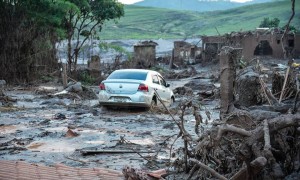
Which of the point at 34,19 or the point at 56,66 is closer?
the point at 34,19

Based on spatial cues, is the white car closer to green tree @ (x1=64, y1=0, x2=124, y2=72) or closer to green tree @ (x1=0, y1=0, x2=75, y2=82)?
green tree @ (x1=0, y1=0, x2=75, y2=82)

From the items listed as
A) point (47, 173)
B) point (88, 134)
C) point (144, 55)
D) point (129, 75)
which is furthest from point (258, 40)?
point (47, 173)

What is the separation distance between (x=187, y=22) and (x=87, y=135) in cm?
9645

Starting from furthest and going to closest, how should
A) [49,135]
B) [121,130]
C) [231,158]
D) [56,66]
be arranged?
[56,66], [121,130], [49,135], [231,158]

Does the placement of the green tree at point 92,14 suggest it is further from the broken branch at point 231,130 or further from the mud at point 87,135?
the broken branch at point 231,130

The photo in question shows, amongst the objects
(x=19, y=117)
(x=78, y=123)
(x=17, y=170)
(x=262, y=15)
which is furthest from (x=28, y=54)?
(x=262, y=15)

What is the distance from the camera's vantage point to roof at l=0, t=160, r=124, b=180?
611 centimetres

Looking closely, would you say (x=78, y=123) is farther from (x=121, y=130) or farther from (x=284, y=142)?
(x=284, y=142)

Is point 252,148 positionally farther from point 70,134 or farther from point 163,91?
point 163,91

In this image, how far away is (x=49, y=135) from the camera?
434 inches

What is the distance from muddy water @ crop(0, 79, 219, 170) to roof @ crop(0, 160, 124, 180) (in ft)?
3.33

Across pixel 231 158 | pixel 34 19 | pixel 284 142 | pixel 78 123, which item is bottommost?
pixel 78 123

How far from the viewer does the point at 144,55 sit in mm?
41844

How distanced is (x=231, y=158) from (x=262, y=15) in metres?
95.3
